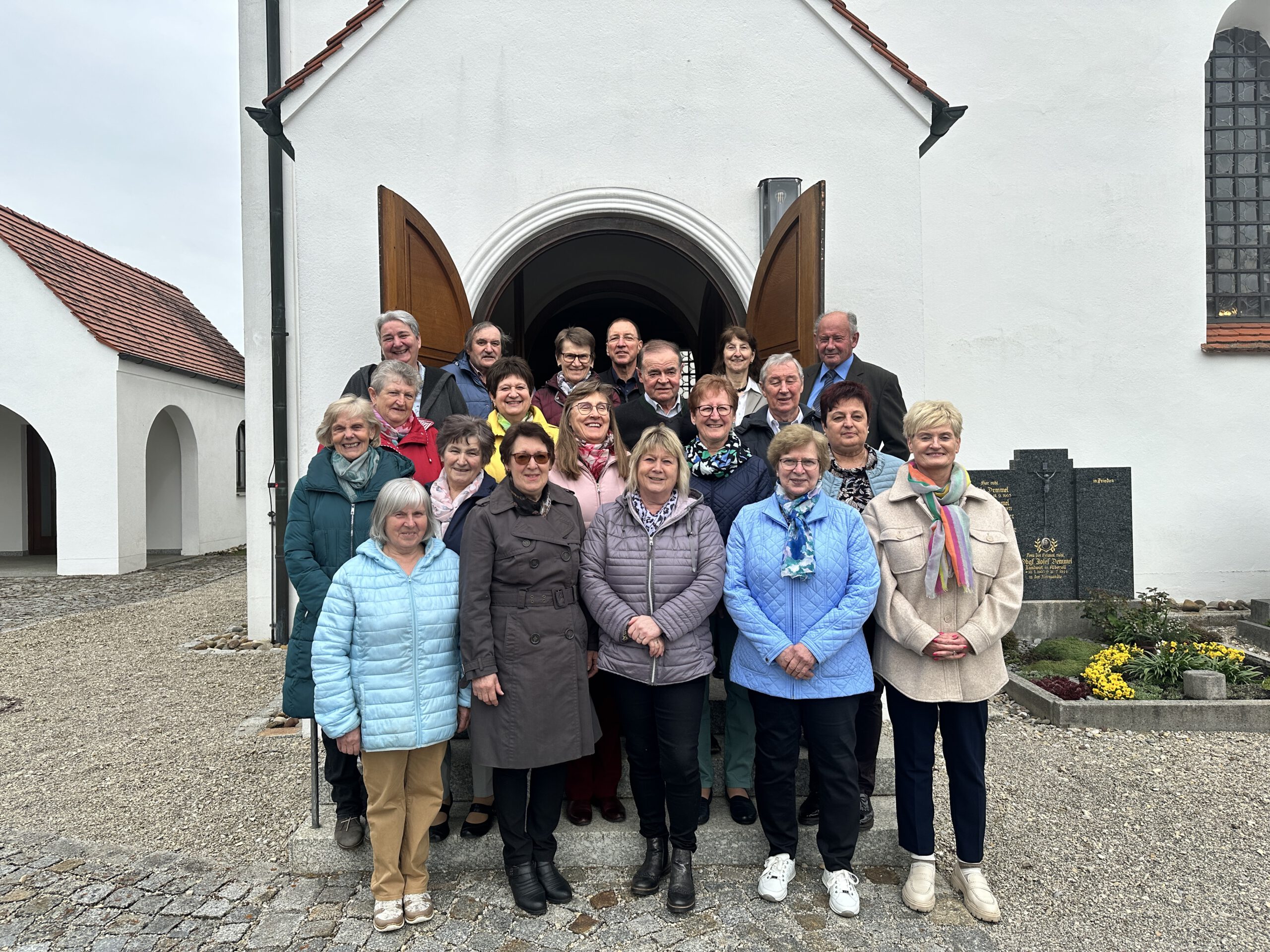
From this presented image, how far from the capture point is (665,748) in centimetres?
291

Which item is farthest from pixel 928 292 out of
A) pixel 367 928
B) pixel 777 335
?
pixel 367 928

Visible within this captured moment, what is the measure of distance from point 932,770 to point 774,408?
1.63 m

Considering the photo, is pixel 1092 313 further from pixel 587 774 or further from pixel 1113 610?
pixel 587 774

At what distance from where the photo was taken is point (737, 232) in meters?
5.52

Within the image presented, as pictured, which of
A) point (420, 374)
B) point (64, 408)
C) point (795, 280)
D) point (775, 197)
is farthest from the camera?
point (64, 408)

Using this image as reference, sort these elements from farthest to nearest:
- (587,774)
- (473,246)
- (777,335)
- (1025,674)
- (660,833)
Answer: (1025,674), (473,246), (777,335), (587,774), (660,833)

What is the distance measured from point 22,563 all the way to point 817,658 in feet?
52.8

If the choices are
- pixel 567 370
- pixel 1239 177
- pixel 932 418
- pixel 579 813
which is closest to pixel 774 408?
pixel 932 418

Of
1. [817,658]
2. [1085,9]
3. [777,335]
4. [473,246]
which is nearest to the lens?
[817,658]

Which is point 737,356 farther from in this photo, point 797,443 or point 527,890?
point 527,890

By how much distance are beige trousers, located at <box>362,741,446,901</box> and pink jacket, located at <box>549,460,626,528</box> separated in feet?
3.53

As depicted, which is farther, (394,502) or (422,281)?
(422,281)

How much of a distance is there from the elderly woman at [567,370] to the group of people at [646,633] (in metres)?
0.82

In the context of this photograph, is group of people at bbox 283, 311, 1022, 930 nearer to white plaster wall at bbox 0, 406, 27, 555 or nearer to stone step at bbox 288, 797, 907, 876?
stone step at bbox 288, 797, 907, 876
